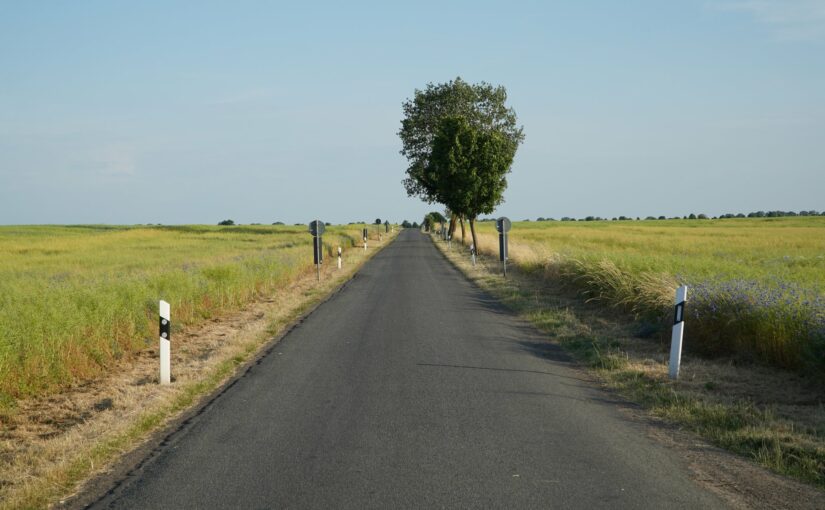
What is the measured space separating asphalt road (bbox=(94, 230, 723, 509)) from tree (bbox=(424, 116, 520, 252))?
107 feet

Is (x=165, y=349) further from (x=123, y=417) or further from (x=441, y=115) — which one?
(x=441, y=115)

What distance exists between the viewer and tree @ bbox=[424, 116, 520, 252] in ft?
140

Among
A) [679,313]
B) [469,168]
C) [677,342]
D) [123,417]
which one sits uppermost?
[469,168]

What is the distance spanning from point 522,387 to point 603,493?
343cm

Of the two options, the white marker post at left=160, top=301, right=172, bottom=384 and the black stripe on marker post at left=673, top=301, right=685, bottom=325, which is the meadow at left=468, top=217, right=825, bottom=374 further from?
the white marker post at left=160, top=301, right=172, bottom=384

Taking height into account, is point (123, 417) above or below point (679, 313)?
below

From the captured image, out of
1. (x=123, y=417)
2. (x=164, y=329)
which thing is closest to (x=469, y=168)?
(x=164, y=329)

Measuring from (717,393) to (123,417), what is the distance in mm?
6932

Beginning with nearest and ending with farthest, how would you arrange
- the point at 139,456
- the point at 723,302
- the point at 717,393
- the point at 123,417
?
the point at 139,456, the point at 123,417, the point at 717,393, the point at 723,302

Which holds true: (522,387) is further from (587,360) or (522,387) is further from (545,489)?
(545,489)

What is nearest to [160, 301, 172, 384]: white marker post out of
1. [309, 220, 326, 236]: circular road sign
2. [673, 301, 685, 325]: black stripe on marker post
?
[673, 301, 685, 325]: black stripe on marker post

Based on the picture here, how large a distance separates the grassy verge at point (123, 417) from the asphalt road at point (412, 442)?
0.43 m

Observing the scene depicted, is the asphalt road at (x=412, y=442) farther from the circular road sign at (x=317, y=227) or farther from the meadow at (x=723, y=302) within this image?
the circular road sign at (x=317, y=227)

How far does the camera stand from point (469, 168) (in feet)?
141
